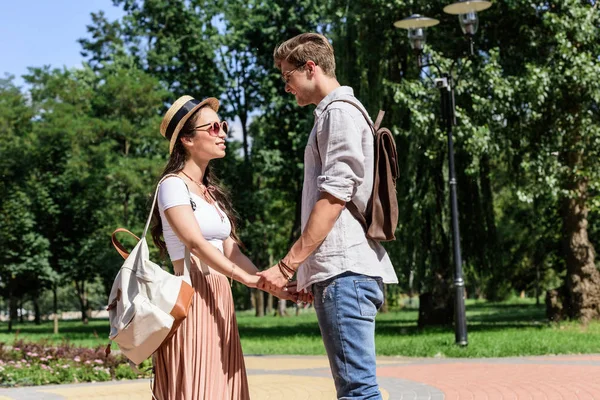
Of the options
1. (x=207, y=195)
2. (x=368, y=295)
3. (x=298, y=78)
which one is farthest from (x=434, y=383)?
(x=298, y=78)

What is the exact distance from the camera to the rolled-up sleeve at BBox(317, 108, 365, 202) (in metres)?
3.17

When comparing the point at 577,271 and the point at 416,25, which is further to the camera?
the point at 577,271

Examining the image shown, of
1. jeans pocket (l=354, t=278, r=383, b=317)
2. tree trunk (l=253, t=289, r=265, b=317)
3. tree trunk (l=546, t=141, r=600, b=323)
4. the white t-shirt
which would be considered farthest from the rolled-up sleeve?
tree trunk (l=253, t=289, r=265, b=317)

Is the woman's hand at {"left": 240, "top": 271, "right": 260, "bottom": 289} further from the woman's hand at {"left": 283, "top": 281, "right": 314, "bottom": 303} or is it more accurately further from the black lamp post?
the black lamp post

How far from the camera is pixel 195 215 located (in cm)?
360

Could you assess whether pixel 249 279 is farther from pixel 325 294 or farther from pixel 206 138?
pixel 206 138

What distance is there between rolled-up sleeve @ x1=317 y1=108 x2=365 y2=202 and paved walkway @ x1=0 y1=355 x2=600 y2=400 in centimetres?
514

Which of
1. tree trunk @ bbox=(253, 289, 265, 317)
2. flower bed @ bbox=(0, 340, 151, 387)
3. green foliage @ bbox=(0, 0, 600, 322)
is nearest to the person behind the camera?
flower bed @ bbox=(0, 340, 151, 387)

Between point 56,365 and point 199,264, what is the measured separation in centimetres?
766

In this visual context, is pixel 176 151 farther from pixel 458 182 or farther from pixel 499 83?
pixel 458 182

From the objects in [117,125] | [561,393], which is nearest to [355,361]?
[561,393]

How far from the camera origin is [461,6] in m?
13.8

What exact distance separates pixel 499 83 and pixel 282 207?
26.0 meters

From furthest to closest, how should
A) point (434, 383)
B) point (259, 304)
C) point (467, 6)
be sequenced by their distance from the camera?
1. point (259, 304)
2. point (467, 6)
3. point (434, 383)
